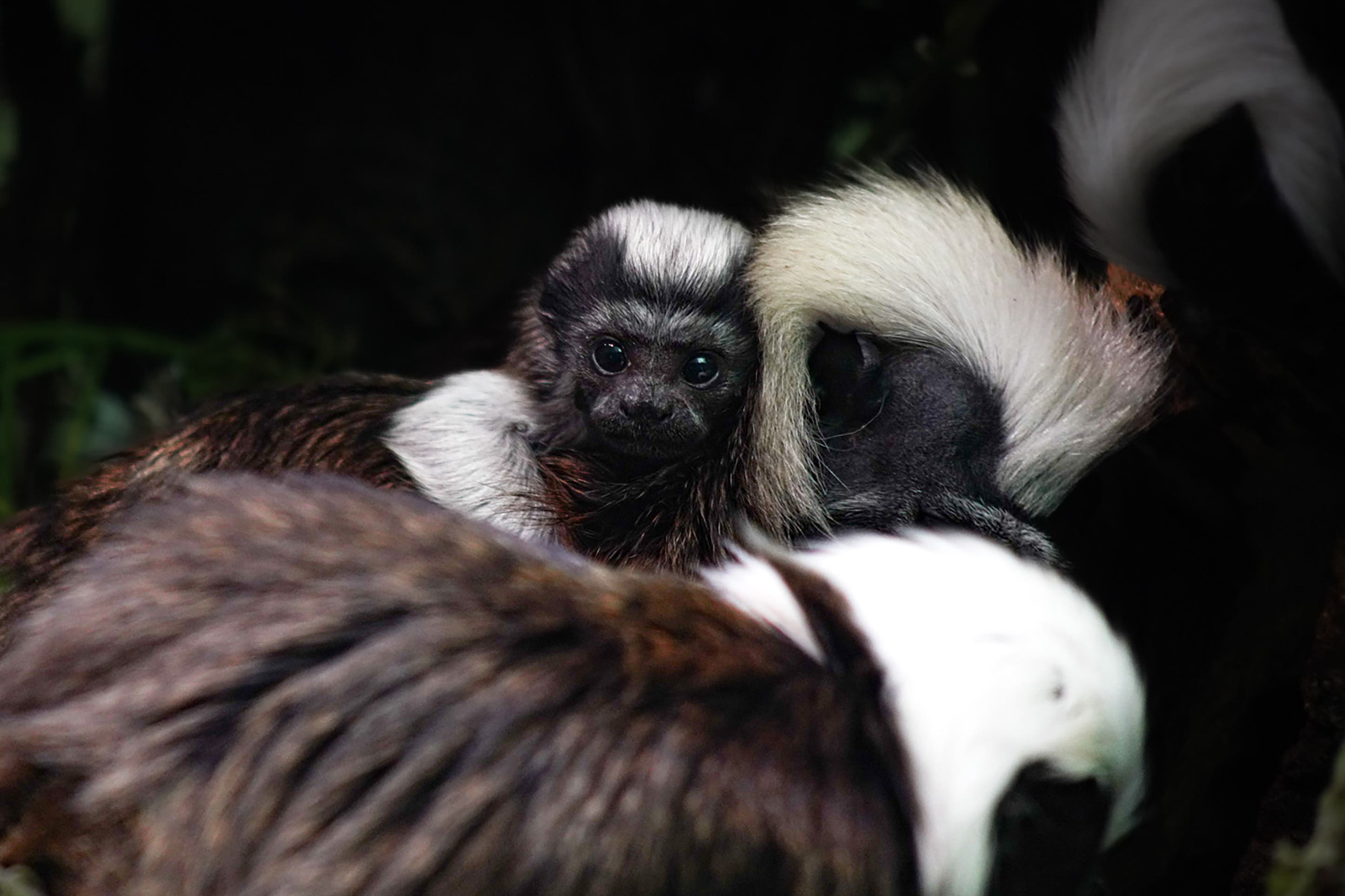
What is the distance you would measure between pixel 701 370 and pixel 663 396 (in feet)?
0.29

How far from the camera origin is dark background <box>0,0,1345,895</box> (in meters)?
1.82

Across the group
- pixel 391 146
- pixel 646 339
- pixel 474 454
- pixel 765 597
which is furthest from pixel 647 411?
pixel 391 146

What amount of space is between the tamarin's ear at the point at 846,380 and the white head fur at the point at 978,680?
47 centimetres

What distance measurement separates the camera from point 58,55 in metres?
3.01

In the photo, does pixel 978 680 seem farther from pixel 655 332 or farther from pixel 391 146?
pixel 391 146

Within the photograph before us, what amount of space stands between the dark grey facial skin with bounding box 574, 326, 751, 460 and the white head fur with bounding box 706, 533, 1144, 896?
588 mm

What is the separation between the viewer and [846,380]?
191 cm

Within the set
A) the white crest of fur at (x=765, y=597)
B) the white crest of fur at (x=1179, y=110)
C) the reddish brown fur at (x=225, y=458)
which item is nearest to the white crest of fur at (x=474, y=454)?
the reddish brown fur at (x=225, y=458)

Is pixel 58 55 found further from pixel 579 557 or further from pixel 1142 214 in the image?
pixel 1142 214

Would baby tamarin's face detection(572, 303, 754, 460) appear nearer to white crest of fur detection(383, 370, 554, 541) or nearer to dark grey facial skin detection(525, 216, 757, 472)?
dark grey facial skin detection(525, 216, 757, 472)

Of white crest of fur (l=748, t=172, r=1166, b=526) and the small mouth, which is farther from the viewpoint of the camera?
the small mouth

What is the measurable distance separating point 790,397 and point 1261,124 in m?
0.76

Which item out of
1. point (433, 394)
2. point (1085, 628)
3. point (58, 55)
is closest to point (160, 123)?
point (58, 55)

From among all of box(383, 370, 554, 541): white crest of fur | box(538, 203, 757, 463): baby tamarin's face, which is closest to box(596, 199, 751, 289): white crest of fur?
box(538, 203, 757, 463): baby tamarin's face
